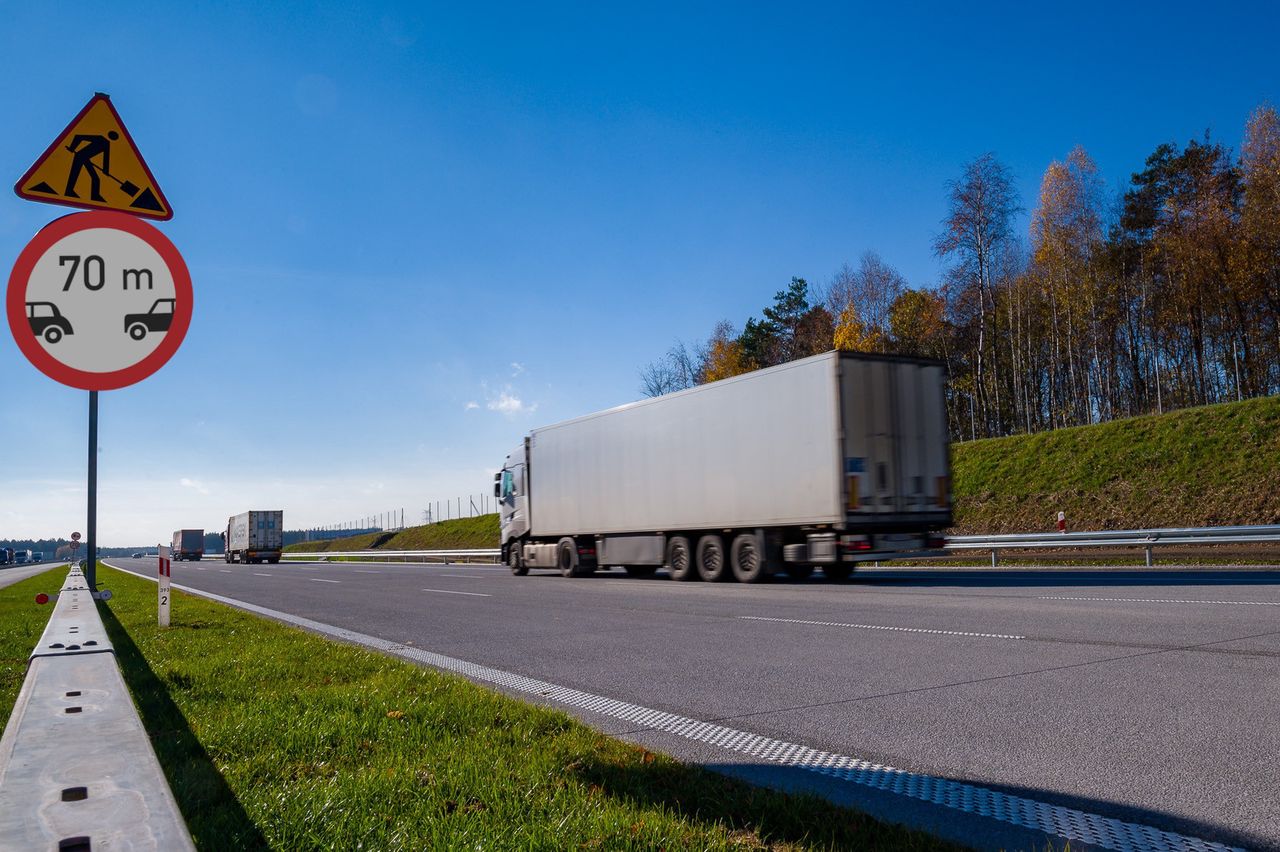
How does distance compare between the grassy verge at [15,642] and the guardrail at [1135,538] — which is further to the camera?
the guardrail at [1135,538]

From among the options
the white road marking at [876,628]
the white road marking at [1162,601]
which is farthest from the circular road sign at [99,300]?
the white road marking at [1162,601]

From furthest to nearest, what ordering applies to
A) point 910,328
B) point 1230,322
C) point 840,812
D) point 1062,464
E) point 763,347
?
1. point 763,347
2. point 910,328
3. point 1230,322
4. point 1062,464
5. point 840,812

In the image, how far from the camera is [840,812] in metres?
3.30

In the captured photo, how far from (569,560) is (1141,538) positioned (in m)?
13.2

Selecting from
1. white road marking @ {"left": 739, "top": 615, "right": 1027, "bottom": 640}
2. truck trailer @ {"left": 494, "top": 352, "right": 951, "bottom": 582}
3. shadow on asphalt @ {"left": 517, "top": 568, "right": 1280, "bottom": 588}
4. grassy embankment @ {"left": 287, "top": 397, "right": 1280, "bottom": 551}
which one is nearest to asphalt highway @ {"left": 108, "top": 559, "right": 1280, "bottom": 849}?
white road marking @ {"left": 739, "top": 615, "right": 1027, "bottom": 640}

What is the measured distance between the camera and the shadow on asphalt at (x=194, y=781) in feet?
9.78

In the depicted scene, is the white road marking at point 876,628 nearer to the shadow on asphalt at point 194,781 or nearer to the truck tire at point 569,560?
the shadow on asphalt at point 194,781

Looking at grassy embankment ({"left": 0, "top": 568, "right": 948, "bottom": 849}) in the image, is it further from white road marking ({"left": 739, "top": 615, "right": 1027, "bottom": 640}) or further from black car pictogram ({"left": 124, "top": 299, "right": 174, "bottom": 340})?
white road marking ({"left": 739, "top": 615, "right": 1027, "bottom": 640})

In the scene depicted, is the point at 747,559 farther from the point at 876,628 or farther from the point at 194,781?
the point at 194,781

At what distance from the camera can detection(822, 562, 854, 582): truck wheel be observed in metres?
17.6

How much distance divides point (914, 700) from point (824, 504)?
10.0 m

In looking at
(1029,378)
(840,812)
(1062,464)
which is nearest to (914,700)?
(840,812)

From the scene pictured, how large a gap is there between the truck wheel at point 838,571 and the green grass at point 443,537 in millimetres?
33036

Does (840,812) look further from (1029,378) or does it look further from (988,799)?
(1029,378)
